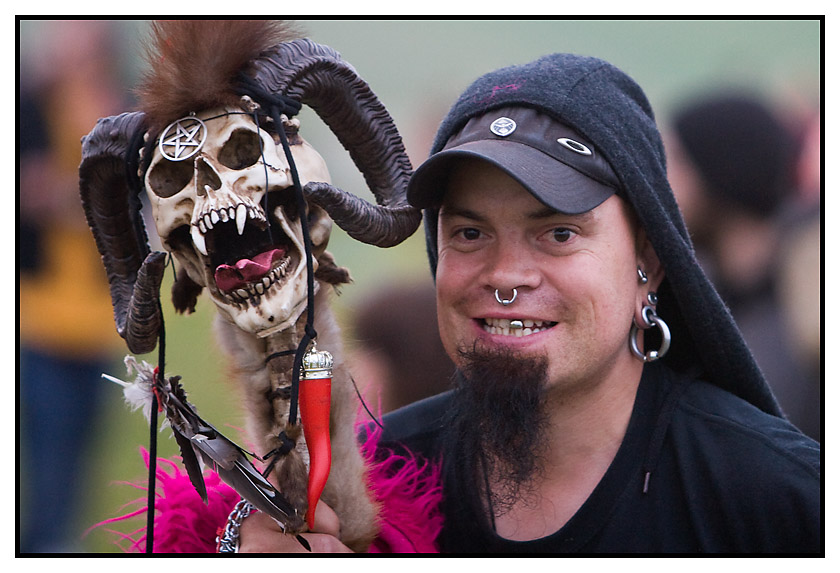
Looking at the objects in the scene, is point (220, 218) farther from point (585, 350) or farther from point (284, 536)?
point (585, 350)

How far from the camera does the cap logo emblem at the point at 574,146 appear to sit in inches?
62.9

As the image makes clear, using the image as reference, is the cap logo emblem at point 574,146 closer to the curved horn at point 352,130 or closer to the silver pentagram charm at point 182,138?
the curved horn at point 352,130

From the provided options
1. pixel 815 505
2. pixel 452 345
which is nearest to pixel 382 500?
pixel 452 345

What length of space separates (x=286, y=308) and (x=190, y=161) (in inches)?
12.2

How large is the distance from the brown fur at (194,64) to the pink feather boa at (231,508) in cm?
73

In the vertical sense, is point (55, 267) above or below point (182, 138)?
below

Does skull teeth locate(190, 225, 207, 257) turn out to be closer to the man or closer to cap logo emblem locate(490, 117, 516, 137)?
the man

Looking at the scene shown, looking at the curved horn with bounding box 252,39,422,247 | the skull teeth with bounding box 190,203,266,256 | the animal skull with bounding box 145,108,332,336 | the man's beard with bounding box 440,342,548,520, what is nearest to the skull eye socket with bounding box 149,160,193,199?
the animal skull with bounding box 145,108,332,336

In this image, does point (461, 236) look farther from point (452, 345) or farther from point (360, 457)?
point (360, 457)

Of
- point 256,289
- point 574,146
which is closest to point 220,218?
point 256,289

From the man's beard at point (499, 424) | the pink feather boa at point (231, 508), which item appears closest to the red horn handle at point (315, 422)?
the pink feather boa at point (231, 508)

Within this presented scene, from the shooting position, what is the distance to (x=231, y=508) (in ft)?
5.47

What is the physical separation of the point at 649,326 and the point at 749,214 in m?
0.87

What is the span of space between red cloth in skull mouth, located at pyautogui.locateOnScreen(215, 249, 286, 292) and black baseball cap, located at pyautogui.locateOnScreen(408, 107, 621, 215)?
1.20 feet
